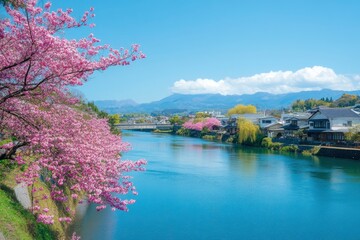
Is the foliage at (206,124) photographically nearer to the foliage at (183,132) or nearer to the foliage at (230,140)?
the foliage at (183,132)

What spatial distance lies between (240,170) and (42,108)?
61.9ft

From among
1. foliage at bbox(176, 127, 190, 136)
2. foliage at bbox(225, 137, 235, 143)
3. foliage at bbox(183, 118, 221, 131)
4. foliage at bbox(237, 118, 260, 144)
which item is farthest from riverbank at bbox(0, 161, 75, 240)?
foliage at bbox(176, 127, 190, 136)

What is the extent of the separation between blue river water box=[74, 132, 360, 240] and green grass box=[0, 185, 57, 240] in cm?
248

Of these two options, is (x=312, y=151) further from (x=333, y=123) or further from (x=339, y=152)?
(x=333, y=123)

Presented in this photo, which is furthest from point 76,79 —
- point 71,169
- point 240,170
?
point 240,170

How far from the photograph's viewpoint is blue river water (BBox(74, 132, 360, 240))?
11.3 metres

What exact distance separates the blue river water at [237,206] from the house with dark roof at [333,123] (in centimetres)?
1012

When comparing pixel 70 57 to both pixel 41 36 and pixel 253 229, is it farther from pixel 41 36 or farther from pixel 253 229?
pixel 253 229

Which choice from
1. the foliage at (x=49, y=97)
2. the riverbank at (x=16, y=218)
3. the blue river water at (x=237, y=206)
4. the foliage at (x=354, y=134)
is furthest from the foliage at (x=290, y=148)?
the foliage at (x=49, y=97)

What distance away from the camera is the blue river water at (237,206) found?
1134 cm

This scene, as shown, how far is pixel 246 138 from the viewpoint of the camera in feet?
142

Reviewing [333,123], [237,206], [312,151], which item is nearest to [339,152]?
[312,151]

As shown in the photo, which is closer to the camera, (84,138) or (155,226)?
(84,138)

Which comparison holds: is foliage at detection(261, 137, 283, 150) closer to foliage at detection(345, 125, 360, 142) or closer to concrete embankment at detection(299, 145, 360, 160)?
concrete embankment at detection(299, 145, 360, 160)
